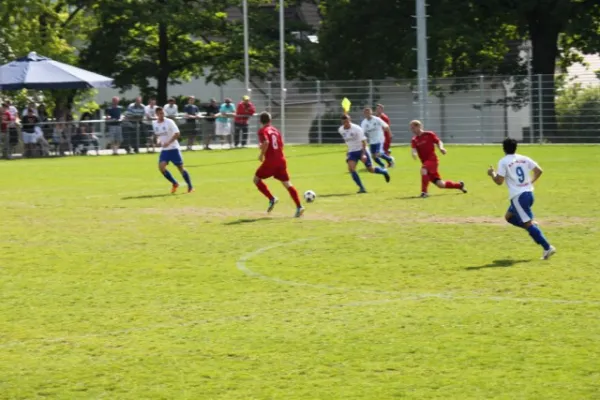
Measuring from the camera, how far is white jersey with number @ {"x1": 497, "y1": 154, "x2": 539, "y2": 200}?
587 inches

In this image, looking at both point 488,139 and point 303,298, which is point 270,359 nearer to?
point 303,298

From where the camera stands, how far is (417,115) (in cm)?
4619

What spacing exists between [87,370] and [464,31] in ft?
136

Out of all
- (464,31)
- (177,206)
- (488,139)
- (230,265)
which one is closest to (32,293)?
(230,265)

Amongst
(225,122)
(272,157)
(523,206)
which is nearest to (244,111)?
(225,122)

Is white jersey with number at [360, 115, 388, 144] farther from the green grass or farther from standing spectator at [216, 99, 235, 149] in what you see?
standing spectator at [216, 99, 235, 149]

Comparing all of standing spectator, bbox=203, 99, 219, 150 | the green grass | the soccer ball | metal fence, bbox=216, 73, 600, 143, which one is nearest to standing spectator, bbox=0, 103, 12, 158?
standing spectator, bbox=203, 99, 219, 150

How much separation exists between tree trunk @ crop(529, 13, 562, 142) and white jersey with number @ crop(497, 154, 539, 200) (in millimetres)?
29209

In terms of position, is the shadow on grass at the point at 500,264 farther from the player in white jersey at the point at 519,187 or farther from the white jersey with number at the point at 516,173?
the white jersey with number at the point at 516,173

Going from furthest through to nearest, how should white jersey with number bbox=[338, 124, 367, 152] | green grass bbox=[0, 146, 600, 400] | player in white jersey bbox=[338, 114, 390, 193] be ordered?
white jersey with number bbox=[338, 124, 367, 152] < player in white jersey bbox=[338, 114, 390, 193] < green grass bbox=[0, 146, 600, 400]

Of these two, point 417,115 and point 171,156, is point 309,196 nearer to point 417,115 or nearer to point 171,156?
point 171,156

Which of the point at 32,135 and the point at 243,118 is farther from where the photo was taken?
the point at 243,118

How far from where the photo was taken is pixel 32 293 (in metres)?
13.0

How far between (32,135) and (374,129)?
15.4 meters
